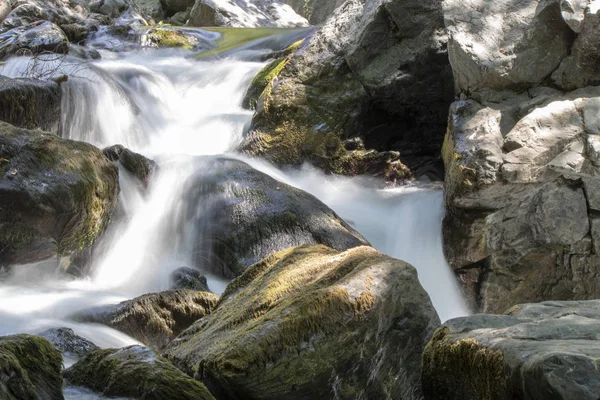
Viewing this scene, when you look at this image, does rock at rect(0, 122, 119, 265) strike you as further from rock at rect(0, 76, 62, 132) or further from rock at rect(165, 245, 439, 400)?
rock at rect(165, 245, 439, 400)

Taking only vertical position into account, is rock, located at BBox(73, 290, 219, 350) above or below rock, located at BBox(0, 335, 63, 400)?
below

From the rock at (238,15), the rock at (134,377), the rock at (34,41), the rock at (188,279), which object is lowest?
the rock at (188,279)

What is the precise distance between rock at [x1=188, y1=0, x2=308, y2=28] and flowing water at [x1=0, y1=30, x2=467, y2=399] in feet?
25.4

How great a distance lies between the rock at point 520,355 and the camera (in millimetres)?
1981

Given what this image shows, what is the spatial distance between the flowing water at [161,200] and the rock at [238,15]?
773 cm

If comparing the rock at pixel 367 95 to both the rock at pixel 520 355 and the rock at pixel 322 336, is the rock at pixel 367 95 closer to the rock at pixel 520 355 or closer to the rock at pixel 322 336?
the rock at pixel 322 336

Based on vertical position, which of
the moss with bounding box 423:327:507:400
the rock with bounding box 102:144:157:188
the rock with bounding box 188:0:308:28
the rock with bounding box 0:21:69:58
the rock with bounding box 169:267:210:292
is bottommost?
the rock with bounding box 169:267:210:292

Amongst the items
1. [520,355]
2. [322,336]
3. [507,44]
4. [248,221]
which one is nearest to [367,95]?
[507,44]

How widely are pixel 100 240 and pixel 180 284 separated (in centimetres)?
119

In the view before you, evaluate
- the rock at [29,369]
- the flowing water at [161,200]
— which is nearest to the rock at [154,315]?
the flowing water at [161,200]

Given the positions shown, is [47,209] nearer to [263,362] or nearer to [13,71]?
[263,362]

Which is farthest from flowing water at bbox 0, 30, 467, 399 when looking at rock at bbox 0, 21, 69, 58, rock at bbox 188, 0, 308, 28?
rock at bbox 188, 0, 308, 28

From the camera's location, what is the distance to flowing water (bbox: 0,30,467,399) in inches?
226

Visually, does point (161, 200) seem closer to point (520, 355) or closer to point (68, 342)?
point (68, 342)
